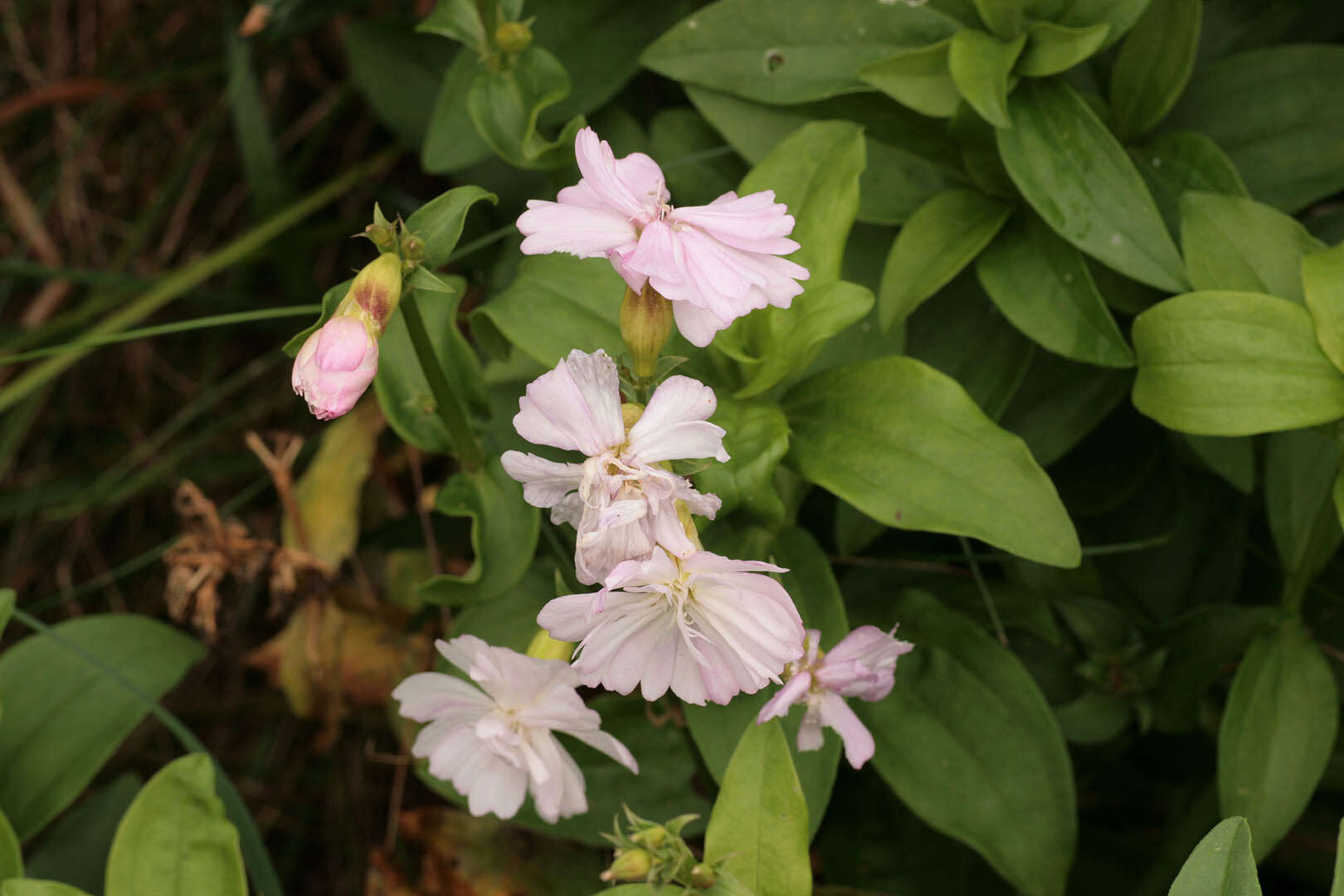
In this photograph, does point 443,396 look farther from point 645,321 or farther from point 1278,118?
point 1278,118

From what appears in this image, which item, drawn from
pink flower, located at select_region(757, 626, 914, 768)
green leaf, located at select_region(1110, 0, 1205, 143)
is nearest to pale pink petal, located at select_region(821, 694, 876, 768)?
pink flower, located at select_region(757, 626, 914, 768)

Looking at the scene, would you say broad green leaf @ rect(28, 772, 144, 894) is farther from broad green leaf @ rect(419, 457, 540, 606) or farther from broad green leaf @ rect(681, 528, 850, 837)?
broad green leaf @ rect(681, 528, 850, 837)

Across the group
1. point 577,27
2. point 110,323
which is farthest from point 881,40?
point 110,323

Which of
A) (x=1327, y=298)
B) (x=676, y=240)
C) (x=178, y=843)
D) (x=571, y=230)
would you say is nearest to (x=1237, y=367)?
(x=1327, y=298)

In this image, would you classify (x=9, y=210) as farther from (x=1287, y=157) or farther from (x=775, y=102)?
(x=1287, y=157)

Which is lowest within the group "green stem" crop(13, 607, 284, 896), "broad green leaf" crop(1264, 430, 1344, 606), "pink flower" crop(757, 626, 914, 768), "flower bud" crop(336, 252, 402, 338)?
"green stem" crop(13, 607, 284, 896)

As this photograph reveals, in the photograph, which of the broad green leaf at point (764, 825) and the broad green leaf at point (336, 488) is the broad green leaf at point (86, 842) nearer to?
the broad green leaf at point (336, 488)

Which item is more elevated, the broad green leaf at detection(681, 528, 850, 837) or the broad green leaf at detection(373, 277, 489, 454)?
the broad green leaf at detection(373, 277, 489, 454)
